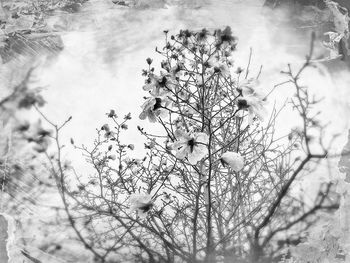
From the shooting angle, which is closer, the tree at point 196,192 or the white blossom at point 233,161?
the white blossom at point 233,161

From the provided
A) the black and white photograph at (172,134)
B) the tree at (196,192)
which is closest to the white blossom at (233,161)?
the black and white photograph at (172,134)

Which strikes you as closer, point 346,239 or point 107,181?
point 346,239

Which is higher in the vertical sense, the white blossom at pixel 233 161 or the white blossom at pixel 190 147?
the white blossom at pixel 190 147

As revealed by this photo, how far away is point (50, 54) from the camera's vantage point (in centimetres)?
320

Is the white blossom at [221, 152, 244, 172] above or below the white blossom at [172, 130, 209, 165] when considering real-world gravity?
below

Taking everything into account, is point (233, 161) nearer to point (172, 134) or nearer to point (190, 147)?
point (190, 147)

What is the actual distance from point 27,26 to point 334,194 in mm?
2760

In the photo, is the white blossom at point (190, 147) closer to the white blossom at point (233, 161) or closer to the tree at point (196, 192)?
the white blossom at point (233, 161)

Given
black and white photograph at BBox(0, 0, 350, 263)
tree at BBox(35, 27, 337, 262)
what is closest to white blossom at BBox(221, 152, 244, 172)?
black and white photograph at BBox(0, 0, 350, 263)

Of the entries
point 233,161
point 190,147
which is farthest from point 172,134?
point 233,161

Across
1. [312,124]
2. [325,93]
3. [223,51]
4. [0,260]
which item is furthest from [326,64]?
[0,260]

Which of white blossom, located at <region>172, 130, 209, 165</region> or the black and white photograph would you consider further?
the black and white photograph

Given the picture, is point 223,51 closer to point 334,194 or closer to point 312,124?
point 312,124

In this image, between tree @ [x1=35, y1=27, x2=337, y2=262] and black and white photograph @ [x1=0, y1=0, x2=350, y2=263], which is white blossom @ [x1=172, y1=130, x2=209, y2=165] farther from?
tree @ [x1=35, y1=27, x2=337, y2=262]
